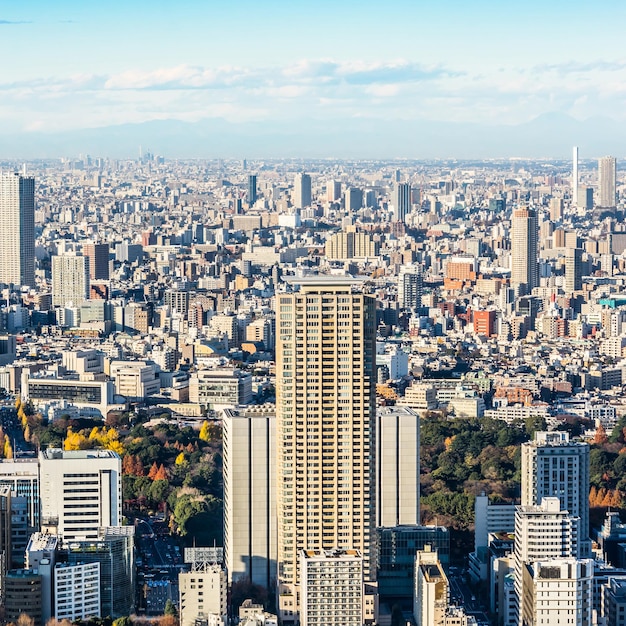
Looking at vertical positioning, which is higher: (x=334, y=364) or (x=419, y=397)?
(x=334, y=364)

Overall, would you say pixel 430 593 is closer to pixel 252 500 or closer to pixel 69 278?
pixel 252 500

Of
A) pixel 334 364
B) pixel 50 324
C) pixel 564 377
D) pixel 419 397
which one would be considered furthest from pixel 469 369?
pixel 334 364

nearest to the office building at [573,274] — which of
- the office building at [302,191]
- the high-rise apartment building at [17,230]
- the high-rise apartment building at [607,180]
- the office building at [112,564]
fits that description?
the high-rise apartment building at [17,230]

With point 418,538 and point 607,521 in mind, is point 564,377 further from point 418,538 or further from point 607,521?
point 418,538

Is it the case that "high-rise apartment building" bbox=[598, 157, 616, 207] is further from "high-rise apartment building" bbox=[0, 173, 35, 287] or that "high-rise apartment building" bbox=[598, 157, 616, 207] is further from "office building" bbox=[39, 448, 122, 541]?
"office building" bbox=[39, 448, 122, 541]

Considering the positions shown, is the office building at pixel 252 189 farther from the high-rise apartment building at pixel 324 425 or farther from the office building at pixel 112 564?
the office building at pixel 112 564

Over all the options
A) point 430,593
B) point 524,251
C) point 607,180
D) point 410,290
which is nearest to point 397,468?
point 430,593

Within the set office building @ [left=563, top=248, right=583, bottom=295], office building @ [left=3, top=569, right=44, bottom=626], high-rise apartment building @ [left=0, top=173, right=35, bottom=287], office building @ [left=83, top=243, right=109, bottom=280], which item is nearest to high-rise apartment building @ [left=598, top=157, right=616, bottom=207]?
office building @ [left=563, top=248, right=583, bottom=295]
